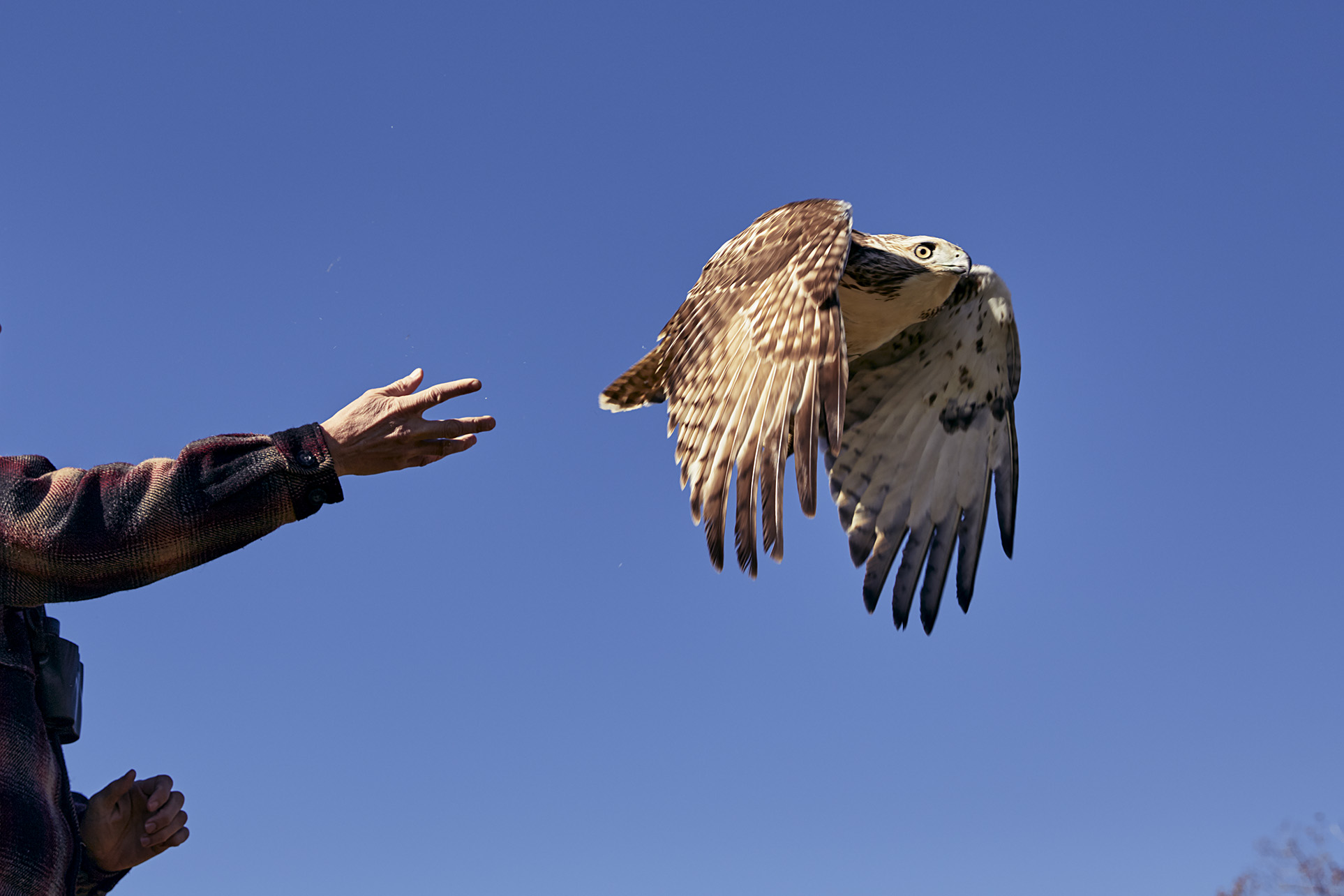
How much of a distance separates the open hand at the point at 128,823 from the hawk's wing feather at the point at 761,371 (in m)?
1.64

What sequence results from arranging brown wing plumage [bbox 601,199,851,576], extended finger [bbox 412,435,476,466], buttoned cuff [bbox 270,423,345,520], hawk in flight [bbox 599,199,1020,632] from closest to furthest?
buttoned cuff [bbox 270,423,345,520]
extended finger [bbox 412,435,476,466]
brown wing plumage [bbox 601,199,851,576]
hawk in flight [bbox 599,199,1020,632]

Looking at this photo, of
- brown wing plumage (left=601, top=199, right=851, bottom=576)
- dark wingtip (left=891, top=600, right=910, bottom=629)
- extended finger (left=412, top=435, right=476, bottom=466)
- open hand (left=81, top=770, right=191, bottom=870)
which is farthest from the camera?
dark wingtip (left=891, top=600, right=910, bottom=629)

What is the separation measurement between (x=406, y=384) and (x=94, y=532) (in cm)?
62

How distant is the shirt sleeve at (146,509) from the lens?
2.07 meters

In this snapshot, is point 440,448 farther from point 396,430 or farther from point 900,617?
point 900,617

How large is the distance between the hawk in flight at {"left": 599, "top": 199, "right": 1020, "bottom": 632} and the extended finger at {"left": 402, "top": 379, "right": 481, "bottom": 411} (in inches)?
74.7

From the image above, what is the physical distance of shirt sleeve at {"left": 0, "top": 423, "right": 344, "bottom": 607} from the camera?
207 cm

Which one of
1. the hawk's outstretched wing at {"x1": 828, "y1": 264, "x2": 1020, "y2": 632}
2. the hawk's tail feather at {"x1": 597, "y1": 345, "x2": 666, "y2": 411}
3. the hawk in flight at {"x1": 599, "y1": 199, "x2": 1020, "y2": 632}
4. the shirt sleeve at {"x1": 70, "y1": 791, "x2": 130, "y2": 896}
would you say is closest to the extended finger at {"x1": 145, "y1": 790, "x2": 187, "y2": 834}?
the shirt sleeve at {"x1": 70, "y1": 791, "x2": 130, "y2": 896}

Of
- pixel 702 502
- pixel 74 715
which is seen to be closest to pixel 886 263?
pixel 702 502

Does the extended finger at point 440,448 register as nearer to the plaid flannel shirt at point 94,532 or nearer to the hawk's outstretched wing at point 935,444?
the plaid flannel shirt at point 94,532

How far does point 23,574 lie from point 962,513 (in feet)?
15.8

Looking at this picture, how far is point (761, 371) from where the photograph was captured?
4.39 m

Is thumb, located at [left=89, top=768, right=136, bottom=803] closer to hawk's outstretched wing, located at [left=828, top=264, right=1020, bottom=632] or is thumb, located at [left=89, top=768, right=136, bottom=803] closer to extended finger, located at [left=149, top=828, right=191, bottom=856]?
extended finger, located at [left=149, top=828, right=191, bottom=856]

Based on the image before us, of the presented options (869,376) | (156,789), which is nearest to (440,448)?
(156,789)
